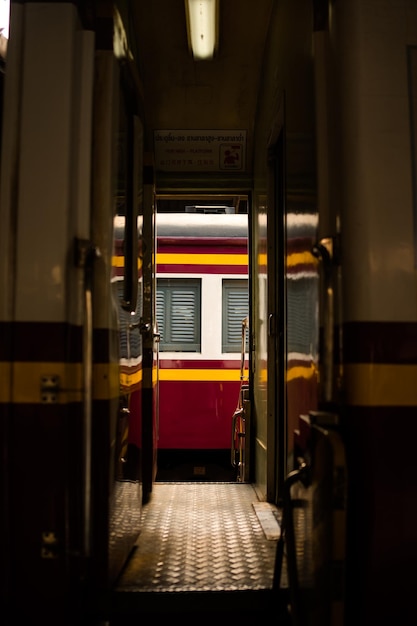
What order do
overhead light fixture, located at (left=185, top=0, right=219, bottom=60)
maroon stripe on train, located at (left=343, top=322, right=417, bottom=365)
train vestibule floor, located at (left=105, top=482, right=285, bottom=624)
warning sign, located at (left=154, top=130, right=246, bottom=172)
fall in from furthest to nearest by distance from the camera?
1. warning sign, located at (left=154, top=130, right=246, bottom=172)
2. overhead light fixture, located at (left=185, top=0, right=219, bottom=60)
3. train vestibule floor, located at (left=105, top=482, right=285, bottom=624)
4. maroon stripe on train, located at (left=343, top=322, right=417, bottom=365)

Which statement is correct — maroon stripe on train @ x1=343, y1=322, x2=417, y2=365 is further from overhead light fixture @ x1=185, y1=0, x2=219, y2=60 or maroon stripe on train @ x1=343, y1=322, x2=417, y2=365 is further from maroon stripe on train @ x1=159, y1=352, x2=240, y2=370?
maroon stripe on train @ x1=159, y1=352, x2=240, y2=370

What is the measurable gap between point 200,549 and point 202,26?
2.86 metres

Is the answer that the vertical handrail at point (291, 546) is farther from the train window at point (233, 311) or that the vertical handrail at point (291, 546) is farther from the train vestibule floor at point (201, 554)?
the train window at point (233, 311)

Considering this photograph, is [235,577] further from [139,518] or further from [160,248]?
[160,248]

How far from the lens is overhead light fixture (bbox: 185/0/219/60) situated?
3.07 m

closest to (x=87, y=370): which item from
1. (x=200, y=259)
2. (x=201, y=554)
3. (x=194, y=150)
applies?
(x=201, y=554)

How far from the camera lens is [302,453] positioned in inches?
80.3

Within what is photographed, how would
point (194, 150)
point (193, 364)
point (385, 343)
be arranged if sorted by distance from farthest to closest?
point (193, 364) → point (194, 150) → point (385, 343)

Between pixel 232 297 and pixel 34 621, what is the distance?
4520mm

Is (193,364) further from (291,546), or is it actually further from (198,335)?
(291,546)

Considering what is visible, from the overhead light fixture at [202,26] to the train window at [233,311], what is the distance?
273 centimetres

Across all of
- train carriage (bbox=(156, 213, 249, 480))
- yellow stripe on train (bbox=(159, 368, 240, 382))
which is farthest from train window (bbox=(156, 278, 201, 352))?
yellow stripe on train (bbox=(159, 368, 240, 382))

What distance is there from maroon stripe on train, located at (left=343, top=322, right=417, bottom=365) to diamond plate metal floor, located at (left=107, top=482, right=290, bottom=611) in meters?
1.00

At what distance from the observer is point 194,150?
4113mm
